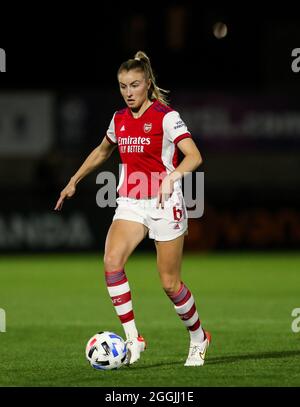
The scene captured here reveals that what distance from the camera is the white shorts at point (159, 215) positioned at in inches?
336

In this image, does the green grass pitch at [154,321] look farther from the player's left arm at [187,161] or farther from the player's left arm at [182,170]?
the player's left arm at [187,161]

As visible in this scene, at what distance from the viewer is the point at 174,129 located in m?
8.48

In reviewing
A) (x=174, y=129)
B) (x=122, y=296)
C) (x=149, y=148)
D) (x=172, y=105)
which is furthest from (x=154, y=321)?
(x=172, y=105)

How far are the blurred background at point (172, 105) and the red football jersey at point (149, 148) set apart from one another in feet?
44.3

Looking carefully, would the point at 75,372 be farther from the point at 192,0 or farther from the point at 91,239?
the point at 192,0

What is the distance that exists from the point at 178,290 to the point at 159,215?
59 centimetres

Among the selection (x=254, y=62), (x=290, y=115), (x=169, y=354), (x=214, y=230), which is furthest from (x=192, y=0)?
(x=169, y=354)

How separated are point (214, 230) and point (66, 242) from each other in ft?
9.97

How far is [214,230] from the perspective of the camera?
23.1m

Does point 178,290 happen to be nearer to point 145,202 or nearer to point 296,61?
point 145,202

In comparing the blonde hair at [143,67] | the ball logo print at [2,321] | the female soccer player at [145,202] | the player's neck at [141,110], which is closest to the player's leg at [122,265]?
the female soccer player at [145,202]

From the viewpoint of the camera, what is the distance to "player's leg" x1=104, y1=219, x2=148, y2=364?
27.7 ft

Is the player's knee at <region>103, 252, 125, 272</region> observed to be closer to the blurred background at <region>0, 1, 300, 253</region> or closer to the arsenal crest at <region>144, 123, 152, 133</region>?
the arsenal crest at <region>144, 123, 152, 133</region>

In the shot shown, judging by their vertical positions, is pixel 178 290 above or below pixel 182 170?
below
